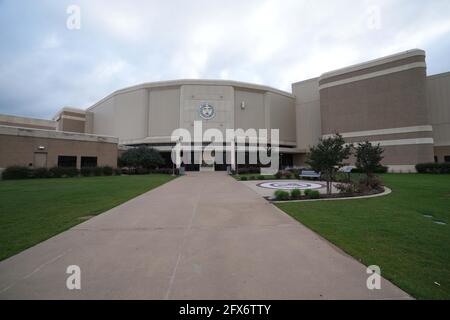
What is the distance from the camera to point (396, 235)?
520cm

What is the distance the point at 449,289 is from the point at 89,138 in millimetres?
37183

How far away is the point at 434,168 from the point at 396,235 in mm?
32491

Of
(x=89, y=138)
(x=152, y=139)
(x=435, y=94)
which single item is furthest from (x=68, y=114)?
(x=435, y=94)

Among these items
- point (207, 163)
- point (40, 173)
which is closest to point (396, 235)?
point (40, 173)

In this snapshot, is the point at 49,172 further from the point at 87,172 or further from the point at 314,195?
the point at 314,195

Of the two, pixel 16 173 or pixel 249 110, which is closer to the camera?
pixel 16 173

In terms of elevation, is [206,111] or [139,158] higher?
[206,111]

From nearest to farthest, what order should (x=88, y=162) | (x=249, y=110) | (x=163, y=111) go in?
(x=88, y=162), (x=163, y=111), (x=249, y=110)

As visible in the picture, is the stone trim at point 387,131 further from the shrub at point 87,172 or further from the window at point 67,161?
the window at point 67,161

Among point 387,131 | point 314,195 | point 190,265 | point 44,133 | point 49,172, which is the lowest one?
point 190,265

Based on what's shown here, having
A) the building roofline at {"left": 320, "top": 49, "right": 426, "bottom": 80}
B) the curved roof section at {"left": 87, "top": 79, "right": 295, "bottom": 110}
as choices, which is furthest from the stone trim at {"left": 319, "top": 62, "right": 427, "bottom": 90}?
the curved roof section at {"left": 87, "top": 79, "right": 295, "bottom": 110}

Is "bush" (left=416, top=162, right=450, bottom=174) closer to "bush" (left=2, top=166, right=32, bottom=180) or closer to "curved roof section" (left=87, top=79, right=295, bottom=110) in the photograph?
"curved roof section" (left=87, top=79, right=295, bottom=110)

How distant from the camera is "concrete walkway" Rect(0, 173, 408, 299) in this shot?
9.75 ft

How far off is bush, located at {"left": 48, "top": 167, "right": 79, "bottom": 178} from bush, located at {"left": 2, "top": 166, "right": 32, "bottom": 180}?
2.02m
